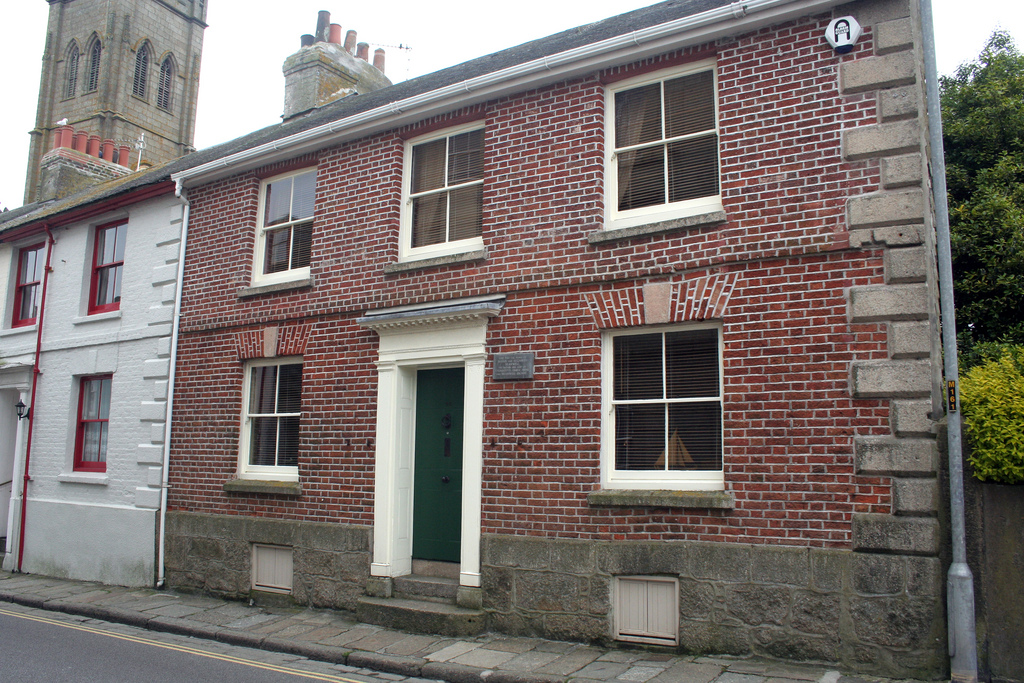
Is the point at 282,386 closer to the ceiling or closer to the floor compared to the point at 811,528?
closer to the ceiling

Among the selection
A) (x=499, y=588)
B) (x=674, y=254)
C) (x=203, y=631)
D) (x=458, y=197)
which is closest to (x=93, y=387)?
(x=203, y=631)

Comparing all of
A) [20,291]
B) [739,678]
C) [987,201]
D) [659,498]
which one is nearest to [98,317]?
[20,291]

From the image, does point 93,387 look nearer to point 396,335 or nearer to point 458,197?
point 396,335

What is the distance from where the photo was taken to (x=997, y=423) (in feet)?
19.0

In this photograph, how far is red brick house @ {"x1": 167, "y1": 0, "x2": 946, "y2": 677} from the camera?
6.36 m

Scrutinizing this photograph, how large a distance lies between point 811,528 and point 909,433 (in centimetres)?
113

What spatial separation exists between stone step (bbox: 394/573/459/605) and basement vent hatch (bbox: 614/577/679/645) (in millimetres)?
1912

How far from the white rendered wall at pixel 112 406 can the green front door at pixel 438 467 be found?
182 inches

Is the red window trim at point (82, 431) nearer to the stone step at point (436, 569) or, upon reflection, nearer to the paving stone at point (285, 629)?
the paving stone at point (285, 629)

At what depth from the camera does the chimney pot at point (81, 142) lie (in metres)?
18.5

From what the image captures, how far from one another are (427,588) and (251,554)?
9.66 feet

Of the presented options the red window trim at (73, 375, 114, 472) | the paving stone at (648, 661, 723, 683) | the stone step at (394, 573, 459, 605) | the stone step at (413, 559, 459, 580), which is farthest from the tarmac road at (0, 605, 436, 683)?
the red window trim at (73, 375, 114, 472)

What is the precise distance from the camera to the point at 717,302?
7.08 metres

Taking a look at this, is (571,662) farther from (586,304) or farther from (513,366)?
(586,304)
